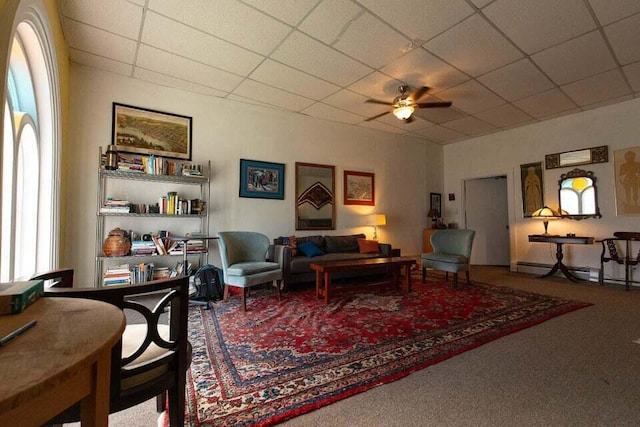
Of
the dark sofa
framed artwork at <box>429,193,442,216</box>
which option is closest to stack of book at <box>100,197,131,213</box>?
the dark sofa

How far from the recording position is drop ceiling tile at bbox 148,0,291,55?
2479 millimetres

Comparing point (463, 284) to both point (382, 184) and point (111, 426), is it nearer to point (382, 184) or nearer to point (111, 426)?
point (382, 184)

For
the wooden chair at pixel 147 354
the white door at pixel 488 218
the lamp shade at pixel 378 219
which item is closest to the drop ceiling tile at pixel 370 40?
the wooden chair at pixel 147 354

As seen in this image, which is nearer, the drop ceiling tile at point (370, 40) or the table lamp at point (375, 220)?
the drop ceiling tile at point (370, 40)

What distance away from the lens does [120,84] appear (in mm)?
3656

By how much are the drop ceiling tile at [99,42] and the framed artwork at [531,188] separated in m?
6.60

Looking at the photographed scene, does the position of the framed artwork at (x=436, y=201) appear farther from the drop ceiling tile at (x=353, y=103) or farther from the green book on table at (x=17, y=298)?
the green book on table at (x=17, y=298)

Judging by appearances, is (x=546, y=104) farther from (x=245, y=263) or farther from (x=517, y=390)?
(x=245, y=263)

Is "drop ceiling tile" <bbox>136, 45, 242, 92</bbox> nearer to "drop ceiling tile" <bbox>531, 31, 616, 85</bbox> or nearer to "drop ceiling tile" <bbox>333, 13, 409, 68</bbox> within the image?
"drop ceiling tile" <bbox>333, 13, 409, 68</bbox>

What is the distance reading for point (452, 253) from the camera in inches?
180

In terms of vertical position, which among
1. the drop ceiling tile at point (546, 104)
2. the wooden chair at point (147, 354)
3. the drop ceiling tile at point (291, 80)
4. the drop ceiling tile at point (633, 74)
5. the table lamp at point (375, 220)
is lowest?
the wooden chair at point (147, 354)

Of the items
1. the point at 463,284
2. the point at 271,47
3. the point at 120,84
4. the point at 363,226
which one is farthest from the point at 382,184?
the point at 120,84

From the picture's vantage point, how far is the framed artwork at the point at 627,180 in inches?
173

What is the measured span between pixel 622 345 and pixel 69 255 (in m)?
5.46
